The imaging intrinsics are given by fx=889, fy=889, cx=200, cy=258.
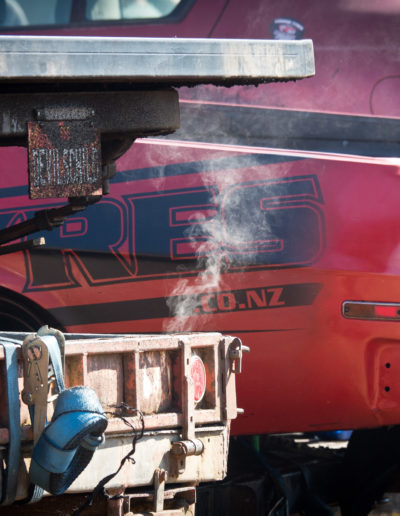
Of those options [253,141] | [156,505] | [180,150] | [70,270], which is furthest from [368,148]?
[156,505]

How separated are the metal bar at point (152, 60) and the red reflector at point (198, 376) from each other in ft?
3.74

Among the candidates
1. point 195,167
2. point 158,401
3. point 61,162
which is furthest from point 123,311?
point 61,162

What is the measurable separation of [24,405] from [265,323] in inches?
77.5

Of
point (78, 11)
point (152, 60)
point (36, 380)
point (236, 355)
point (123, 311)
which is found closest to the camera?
point (36, 380)

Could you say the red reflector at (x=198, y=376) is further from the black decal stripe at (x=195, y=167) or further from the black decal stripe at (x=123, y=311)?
the black decal stripe at (x=195, y=167)

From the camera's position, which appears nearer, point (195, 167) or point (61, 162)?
point (61, 162)

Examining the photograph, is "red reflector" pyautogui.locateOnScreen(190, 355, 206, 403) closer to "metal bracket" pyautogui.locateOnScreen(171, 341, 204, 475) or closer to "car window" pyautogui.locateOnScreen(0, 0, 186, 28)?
"metal bracket" pyautogui.locateOnScreen(171, 341, 204, 475)

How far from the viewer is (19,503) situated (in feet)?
9.89

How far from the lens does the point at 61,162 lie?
3.19 meters

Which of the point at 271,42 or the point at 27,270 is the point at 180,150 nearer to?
the point at 27,270

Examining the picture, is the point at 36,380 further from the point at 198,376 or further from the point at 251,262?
the point at 251,262

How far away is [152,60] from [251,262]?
1806 millimetres

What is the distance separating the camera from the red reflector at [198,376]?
3631 mm

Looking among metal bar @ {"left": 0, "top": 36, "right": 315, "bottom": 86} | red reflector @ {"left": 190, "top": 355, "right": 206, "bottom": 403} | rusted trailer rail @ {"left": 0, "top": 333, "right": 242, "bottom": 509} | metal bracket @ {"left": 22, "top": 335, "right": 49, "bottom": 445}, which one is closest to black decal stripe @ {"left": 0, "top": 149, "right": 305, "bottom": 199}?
rusted trailer rail @ {"left": 0, "top": 333, "right": 242, "bottom": 509}
